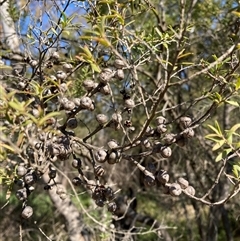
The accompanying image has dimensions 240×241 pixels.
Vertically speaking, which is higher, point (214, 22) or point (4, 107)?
point (214, 22)

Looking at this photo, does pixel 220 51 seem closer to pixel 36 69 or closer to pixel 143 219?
pixel 143 219

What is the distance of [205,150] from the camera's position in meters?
3.43

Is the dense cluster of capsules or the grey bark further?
the grey bark

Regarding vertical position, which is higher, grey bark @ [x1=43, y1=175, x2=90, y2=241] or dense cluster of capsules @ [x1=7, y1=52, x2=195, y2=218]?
dense cluster of capsules @ [x1=7, y1=52, x2=195, y2=218]

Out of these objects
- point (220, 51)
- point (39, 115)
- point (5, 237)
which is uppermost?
point (220, 51)

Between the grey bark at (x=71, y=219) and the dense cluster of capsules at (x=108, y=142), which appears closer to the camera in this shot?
the dense cluster of capsules at (x=108, y=142)

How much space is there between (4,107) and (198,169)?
3.00 metres

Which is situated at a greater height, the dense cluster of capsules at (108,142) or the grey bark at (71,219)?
the dense cluster of capsules at (108,142)

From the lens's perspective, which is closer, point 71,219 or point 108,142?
point 108,142

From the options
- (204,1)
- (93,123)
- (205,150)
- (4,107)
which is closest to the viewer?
(4,107)

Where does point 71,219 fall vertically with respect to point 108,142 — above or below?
below

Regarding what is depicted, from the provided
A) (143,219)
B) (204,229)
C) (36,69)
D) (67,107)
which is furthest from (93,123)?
(67,107)

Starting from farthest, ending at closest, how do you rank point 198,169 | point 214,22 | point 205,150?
point 198,169, point 205,150, point 214,22

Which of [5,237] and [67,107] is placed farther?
[5,237]
